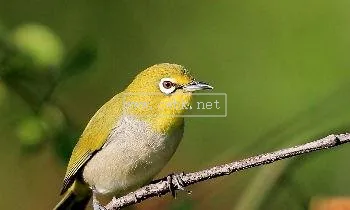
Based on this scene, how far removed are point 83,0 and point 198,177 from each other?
1.90 feet

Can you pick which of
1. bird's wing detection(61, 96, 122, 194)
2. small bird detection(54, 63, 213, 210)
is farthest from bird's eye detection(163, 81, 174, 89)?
bird's wing detection(61, 96, 122, 194)

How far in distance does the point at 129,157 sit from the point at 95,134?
7cm

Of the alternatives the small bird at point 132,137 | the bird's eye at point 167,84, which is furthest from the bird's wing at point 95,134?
the bird's eye at point 167,84

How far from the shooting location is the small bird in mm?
719

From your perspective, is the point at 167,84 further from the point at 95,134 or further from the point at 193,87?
the point at 95,134

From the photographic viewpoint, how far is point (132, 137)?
767 mm

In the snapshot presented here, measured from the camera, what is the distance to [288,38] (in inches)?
42.5

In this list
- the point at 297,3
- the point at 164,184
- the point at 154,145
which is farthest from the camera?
the point at 297,3

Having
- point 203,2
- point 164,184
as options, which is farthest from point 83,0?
point 164,184

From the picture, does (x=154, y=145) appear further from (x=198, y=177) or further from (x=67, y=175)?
(x=198, y=177)

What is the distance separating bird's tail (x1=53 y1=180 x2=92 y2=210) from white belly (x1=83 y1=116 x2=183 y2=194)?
19mm

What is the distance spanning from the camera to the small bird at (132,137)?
72 centimetres

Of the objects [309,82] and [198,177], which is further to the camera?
[309,82]

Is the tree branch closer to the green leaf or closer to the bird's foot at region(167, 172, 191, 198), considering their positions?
the bird's foot at region(167, 172, 191, 198)
